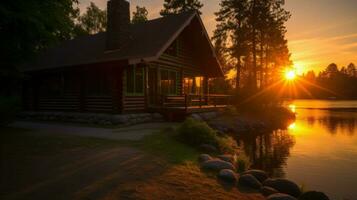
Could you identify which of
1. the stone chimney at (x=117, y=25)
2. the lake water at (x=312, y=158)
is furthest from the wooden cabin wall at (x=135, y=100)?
the lake water at (x=312, y=158)

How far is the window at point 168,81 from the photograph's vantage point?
1848 centimetres

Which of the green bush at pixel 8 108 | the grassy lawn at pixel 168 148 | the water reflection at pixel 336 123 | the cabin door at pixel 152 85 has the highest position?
the cabin door at pixel 152 85

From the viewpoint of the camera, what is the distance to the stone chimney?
16812 mm

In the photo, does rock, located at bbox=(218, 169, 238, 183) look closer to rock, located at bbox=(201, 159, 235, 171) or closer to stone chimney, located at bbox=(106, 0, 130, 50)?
rock, located at bbox=(201, 159, 235, 171)

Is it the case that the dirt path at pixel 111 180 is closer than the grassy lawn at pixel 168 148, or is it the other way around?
the dirt path at pixel 111 180

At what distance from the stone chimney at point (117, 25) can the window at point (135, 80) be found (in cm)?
227

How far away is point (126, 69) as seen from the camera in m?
15.2

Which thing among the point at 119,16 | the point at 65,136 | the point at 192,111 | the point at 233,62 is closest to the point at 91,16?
the point at 233,62

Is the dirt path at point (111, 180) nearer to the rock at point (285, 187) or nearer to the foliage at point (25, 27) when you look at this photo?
the rock at point (285, 187)

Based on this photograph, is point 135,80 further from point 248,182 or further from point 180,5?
point 180,5

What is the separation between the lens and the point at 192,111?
1659cm

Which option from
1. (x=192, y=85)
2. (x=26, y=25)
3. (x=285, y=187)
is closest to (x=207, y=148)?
(x=285, y=187)

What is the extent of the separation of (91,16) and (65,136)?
40.2m

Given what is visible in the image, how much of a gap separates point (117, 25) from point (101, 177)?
43.0 feet
